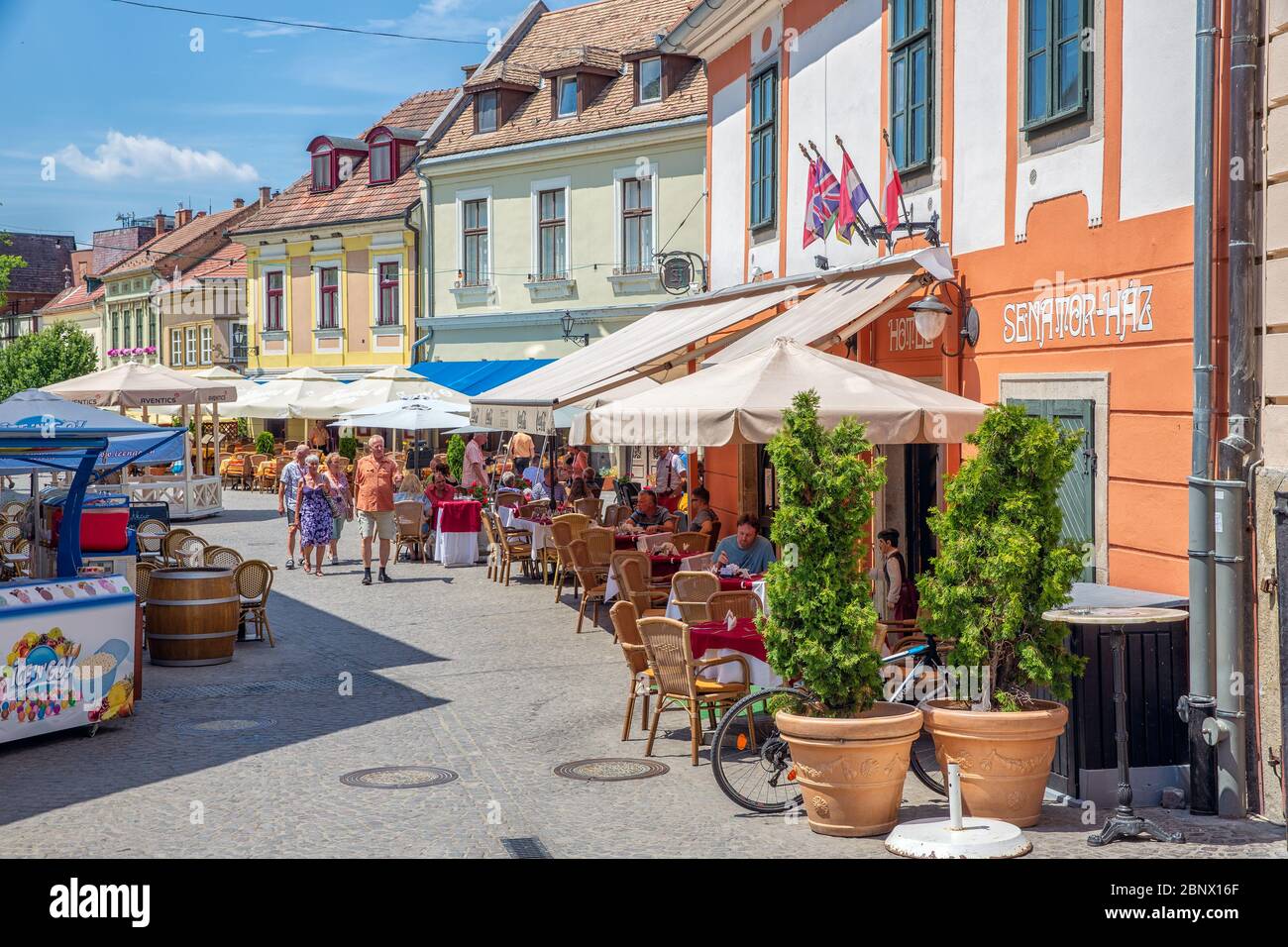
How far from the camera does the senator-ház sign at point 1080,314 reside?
8930 millimetres

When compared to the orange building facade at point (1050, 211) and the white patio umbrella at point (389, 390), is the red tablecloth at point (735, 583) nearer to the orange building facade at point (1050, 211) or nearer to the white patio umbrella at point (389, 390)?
the orange building facade at point (1050, 211)

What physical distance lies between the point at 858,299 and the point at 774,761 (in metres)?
5.63

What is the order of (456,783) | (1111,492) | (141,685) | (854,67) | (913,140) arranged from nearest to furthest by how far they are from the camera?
(456,783)
(1111,492)
(141,685)
(913,140)
(854,67)

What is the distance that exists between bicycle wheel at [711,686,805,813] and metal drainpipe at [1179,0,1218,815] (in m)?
2.22

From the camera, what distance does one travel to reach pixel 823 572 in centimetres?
750

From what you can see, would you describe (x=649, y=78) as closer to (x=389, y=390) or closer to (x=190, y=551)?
(x=389, y=390)

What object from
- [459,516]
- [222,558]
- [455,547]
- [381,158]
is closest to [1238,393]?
[222,558]

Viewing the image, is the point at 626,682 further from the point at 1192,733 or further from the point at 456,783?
the point at 1192,733

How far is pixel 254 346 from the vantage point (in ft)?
139

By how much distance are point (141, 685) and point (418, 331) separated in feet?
83.9

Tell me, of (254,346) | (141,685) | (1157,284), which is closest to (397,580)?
(141,685)

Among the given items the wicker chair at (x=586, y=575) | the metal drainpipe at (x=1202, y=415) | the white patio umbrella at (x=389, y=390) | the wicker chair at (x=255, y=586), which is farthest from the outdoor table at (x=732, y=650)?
the white patio umbrella at (x=389, y=390)

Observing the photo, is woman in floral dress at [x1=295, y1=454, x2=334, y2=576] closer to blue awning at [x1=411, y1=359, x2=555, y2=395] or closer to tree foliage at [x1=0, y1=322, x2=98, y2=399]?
blue awning at [x1=411, y1=359, x2=555, y2=395]

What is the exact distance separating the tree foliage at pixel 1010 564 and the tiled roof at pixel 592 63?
71.6 feet
